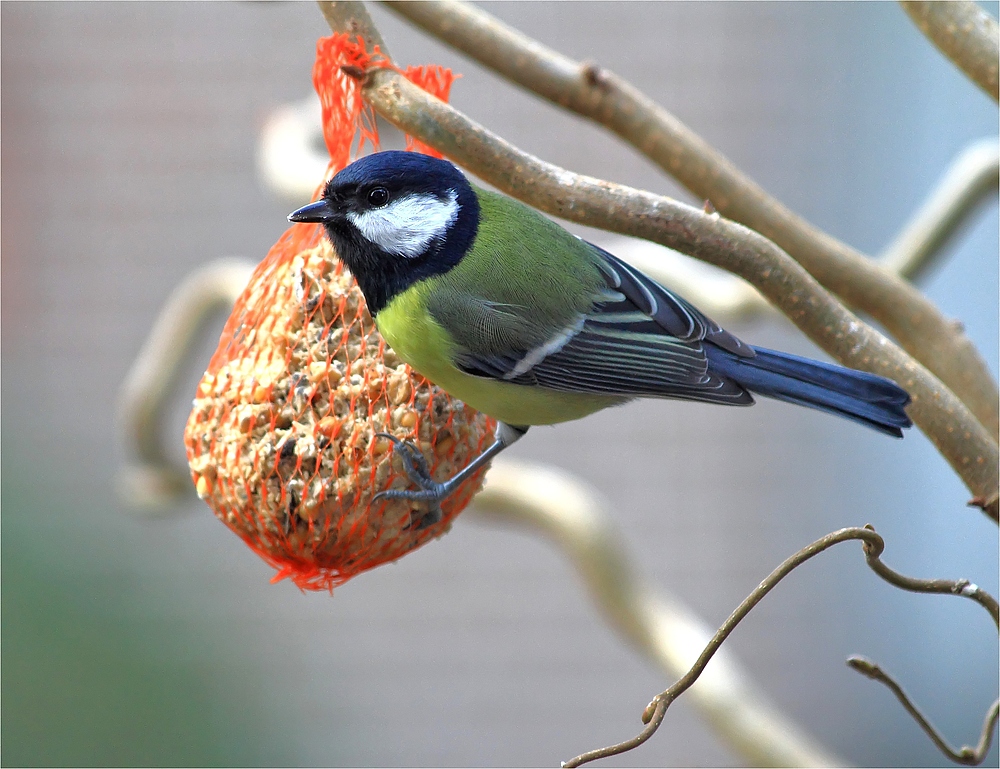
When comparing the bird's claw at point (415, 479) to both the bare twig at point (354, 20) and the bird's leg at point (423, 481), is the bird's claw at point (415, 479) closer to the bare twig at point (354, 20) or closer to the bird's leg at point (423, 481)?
the bird's leg at point (423, 481)

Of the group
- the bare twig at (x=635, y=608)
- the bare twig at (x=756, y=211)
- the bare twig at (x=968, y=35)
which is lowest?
the bare twig at (x=635, y=608)

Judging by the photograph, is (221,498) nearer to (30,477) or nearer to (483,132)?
(483,132)

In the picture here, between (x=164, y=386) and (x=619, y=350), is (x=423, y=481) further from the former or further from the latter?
(x=164, y=386)

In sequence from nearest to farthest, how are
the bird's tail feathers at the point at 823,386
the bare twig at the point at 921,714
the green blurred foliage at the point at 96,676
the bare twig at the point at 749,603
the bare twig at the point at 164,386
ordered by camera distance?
1. the bare twig at the point at 749,603
2. the bare twig at the point at 921,714
3. the bird's tail feathers at the point at 823,386
4. the bare twig at the point at 164,386
5. the green blurred foliage at the point at 96,676

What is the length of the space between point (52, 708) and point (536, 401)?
3.10 metres

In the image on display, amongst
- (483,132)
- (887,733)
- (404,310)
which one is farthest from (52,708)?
(887,733)

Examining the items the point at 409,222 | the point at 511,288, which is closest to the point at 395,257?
the point at 409,222

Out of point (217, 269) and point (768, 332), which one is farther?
point (768, 332)

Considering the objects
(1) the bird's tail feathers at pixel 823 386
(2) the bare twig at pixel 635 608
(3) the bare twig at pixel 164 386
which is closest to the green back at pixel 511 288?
(1) the bird's tail feathers at pixel 823 386

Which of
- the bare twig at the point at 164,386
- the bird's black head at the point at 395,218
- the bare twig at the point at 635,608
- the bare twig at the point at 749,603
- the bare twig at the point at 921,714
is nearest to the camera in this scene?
the bare twig at the point at 749,603

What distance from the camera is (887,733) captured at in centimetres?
539

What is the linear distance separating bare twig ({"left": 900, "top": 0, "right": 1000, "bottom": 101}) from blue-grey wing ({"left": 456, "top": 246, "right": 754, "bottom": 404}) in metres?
0.54

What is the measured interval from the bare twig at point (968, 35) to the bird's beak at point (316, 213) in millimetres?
963

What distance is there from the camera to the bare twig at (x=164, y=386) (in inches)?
118
